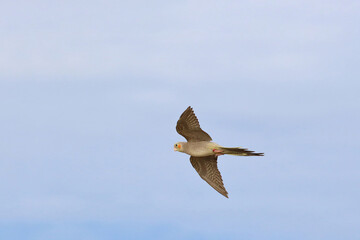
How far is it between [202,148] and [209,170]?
1.48 meters

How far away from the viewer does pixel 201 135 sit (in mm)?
20125

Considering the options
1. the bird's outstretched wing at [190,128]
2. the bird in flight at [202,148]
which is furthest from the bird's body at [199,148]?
the bird's outstretched wing at [190,128]

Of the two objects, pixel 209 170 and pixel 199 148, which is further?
pixel 209 170

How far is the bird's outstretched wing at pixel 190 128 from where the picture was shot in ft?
65.1

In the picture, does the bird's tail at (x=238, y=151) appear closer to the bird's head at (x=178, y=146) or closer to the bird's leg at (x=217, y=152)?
the bird's leg at (x=217, y=152)

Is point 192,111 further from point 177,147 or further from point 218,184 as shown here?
point 218,184

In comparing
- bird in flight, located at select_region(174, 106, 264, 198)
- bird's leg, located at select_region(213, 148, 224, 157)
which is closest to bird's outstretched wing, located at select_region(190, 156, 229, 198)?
bird in flight, located at select_region(174, 106, 264, 198)

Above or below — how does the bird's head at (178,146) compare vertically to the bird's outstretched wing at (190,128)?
below

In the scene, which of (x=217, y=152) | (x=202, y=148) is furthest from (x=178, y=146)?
(x=217, y=152)

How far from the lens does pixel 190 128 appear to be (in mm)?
20000

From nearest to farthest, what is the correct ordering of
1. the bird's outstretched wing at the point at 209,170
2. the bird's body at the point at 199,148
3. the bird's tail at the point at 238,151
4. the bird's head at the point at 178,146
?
the bird's tail at the point at 238,151 → the bird's body at the point at 199,148 → the bird's head at the point at 178,146 → the bird's outstretched wing at the point at 209,170

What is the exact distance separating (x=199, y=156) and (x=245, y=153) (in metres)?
2.35

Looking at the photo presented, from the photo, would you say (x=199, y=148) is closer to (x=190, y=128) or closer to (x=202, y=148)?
(x=202, y=148)

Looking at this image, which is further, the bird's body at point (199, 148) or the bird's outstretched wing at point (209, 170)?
the bird's outstretched wing at point (209, 170)
